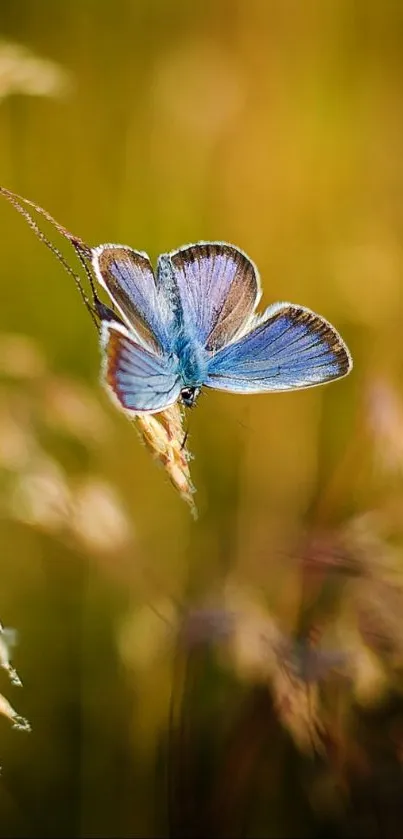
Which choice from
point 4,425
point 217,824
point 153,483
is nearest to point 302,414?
point 153,483

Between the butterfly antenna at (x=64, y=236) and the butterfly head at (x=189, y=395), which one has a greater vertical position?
the butterfly antenna at (x=64, y=236)

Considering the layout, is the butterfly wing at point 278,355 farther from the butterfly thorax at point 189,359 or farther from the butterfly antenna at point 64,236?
the butterfly antenna at point 64,236

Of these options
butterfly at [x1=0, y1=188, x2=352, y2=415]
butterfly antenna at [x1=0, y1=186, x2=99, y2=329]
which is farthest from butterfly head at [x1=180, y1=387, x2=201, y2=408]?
butterfly antenna at [x1=0, y1=186, x2=99, y2=329]

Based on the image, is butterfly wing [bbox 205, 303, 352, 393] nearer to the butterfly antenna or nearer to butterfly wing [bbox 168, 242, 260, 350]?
butterfly wing [bbox 168, 242, 260, 350]

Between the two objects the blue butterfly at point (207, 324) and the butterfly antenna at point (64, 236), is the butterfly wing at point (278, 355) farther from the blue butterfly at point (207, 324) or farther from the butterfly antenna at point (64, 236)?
the butterfly antenna at point (64, 236)

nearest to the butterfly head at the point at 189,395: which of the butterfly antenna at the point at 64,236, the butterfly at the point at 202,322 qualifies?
the butterfly at the point at 202,322

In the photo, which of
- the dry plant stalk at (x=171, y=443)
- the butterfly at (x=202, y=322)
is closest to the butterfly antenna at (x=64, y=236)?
the butterfly at (x=202, y=322)
